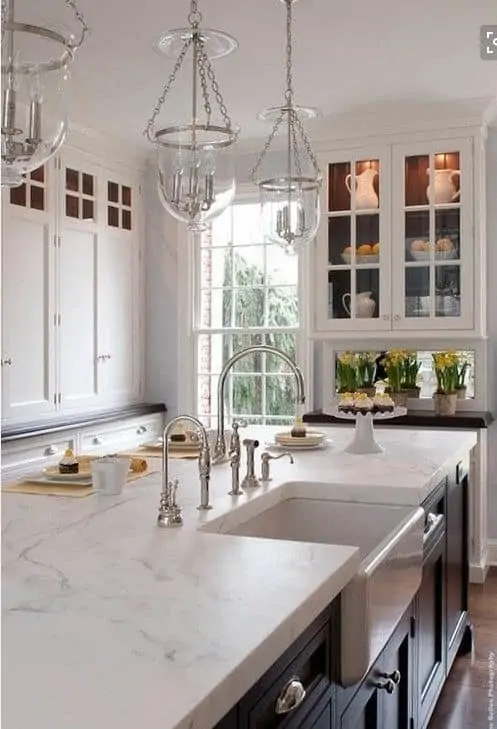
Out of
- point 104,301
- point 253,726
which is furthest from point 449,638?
point 104,301

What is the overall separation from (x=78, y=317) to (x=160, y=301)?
0.89 m

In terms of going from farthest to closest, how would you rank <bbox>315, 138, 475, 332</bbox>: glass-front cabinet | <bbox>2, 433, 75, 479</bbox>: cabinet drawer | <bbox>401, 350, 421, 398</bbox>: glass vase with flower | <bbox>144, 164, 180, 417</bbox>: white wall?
<bbox>144, 164, 180, 417</bbox>: white wall, <bbox>401, 350, 421, 398</bbox>: glass vase with flower, <bbox>315, 138, 475, 332</bbox>: glass-front cabinet, <bbox>2, 433, 75, 479</bbox>: cabinet drawer

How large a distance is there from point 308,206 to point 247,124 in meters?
1.96

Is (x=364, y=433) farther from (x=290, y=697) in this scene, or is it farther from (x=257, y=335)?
(x=257, y=335)

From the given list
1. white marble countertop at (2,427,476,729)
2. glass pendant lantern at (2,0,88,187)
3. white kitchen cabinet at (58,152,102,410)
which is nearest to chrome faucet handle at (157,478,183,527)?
white marble countertop at (2,427,476,729)

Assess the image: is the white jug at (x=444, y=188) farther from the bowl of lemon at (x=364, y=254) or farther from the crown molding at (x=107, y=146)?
the crown molding at (x=107, y=146)

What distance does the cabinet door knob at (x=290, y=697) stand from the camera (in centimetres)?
128

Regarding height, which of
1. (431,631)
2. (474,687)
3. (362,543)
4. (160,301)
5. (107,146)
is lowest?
(474,687)

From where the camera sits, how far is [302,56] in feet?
12.8

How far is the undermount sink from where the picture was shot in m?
1.60

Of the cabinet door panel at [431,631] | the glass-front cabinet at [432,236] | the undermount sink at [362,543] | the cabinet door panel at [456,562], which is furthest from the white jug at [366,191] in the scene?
the undermount sink at [362,543]

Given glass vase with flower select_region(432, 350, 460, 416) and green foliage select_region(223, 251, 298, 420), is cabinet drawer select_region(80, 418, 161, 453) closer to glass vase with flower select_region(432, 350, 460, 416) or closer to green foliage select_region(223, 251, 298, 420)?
green foliage select_region(223, 251, 298, 420)

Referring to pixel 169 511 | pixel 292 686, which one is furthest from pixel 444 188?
pixel 292 686

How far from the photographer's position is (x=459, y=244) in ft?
15.8
